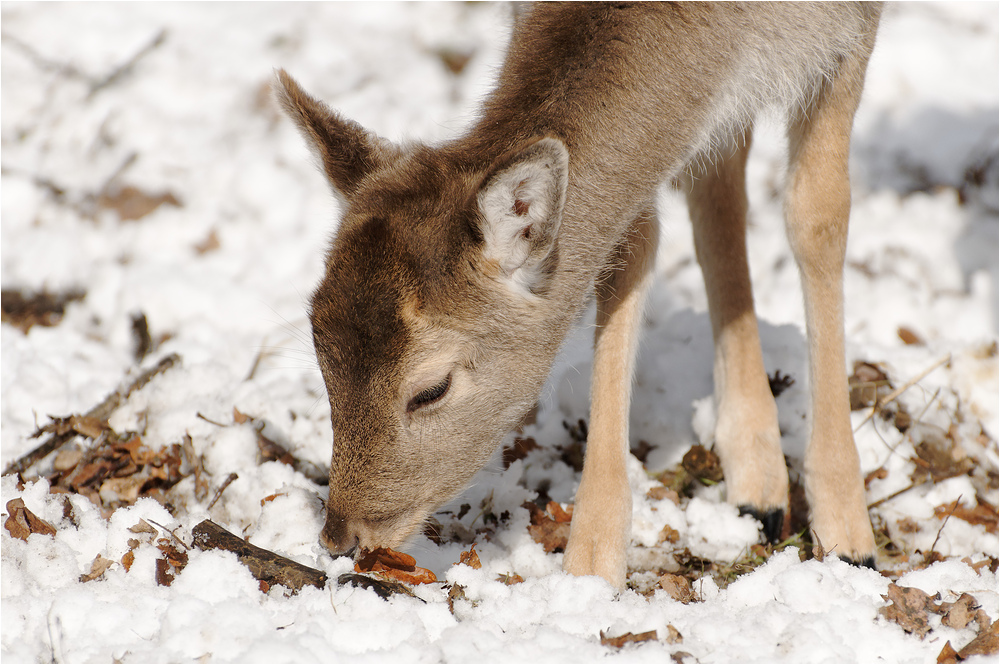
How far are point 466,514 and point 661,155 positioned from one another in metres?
1.81

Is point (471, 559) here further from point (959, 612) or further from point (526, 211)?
point (959, 612)

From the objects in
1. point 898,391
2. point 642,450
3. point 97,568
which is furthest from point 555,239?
point 898,391

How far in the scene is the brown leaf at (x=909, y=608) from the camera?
2695 millimetres

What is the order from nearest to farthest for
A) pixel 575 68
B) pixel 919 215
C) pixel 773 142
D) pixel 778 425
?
1. pixel 575 68
2. pixel 778 425
3. pixel 919 215
4. pixel 773 142

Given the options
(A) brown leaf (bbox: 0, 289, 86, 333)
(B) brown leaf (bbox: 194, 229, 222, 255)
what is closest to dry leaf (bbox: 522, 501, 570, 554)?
(B) brown leaf (bbox: 194, 229, 222, 255)

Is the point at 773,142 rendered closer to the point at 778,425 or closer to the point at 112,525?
the point at 778,425

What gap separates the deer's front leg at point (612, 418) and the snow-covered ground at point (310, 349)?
20 centimetres

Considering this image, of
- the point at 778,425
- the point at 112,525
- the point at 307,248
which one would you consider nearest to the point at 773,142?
the point at 778,425

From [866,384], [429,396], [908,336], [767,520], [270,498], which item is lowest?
[270,498]

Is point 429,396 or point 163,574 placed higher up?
point 429,396

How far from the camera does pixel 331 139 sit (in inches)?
127

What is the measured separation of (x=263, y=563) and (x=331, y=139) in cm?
158

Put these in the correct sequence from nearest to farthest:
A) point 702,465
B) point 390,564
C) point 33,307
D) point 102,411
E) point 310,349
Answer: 1. point 390,564
2. point 102,411
3. point 702,465
4. point 310,349
5. point 33,307

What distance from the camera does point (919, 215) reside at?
5895 millimetres
